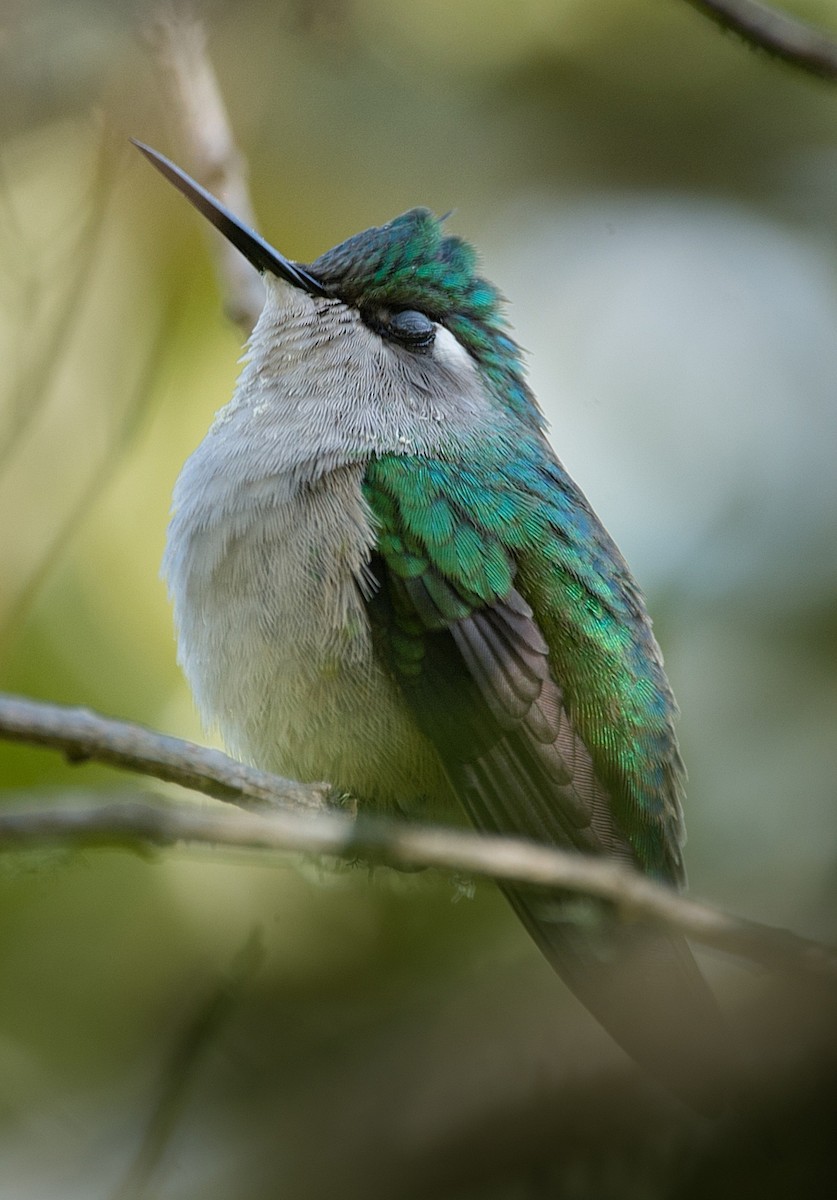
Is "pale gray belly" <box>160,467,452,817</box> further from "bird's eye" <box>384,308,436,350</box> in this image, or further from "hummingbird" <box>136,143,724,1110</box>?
"bird's eye" <box>384,308,436,350</box>

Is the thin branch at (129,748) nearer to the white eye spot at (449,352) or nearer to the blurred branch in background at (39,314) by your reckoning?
the blurred branch in background at (39,314)

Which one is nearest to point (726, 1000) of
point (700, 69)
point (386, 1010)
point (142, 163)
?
point (386, 1010)

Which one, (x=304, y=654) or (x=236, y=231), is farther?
(x=236, y=231)

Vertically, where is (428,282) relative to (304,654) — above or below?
above

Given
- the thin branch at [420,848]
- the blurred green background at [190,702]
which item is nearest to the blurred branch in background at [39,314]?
the blurred green background at [190,702]

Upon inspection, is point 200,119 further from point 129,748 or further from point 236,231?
point 129,748

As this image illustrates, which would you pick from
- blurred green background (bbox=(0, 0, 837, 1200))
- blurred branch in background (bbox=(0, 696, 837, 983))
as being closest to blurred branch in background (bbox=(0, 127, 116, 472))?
blurred green background (bbox=(0, 0, 837, 1200))

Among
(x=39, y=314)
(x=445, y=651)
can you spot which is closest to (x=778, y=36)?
(x=445, y=651)
